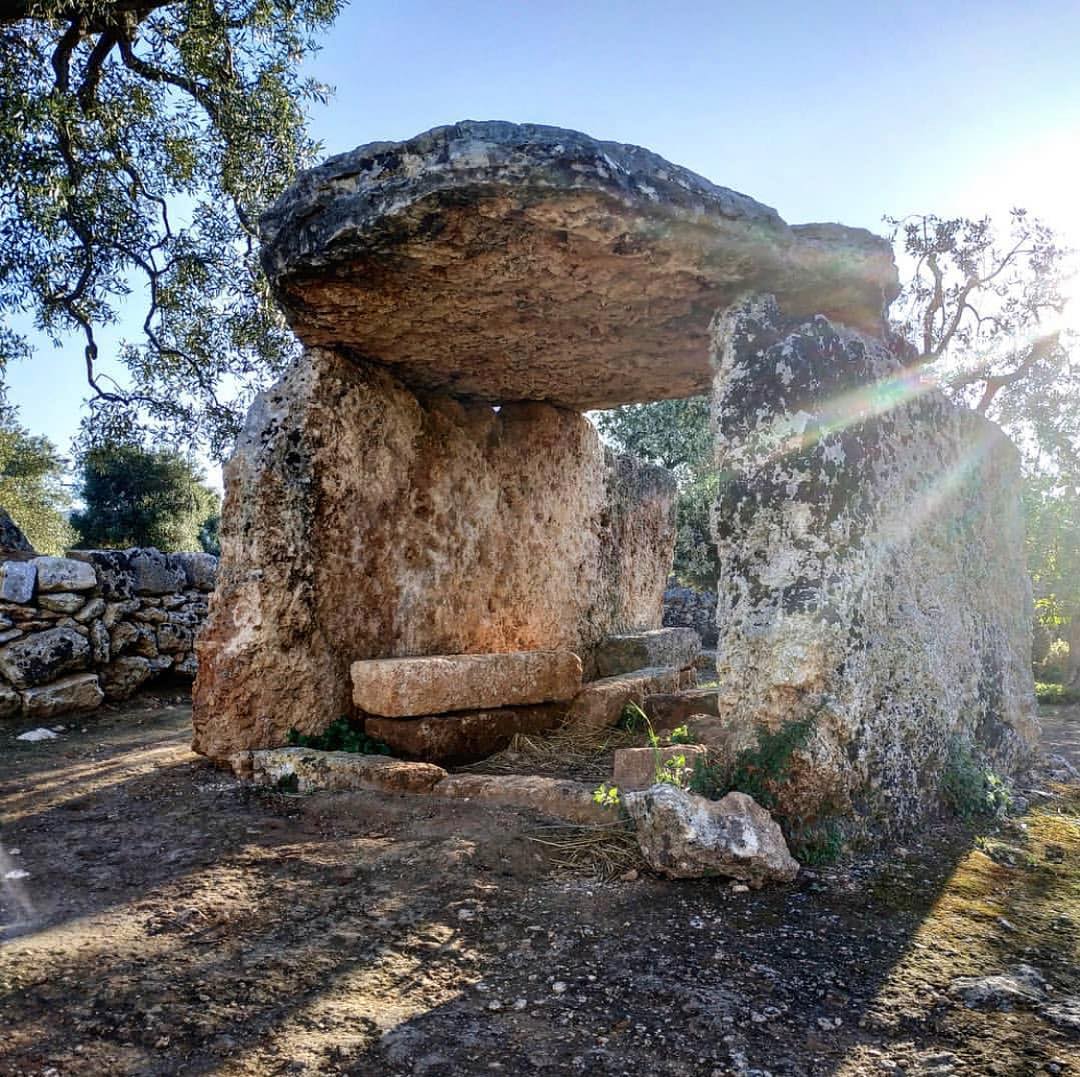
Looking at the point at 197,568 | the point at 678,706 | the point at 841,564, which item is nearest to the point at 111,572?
the point at 197,568

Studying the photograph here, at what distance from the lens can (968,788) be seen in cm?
401

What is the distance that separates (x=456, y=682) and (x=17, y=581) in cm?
475

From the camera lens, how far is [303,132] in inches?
345

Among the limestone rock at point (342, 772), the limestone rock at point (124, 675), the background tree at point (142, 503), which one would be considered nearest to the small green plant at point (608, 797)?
the limestone rock at point (342, 772)

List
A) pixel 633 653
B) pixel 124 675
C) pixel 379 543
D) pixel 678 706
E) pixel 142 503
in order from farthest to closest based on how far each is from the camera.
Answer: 1. pixel 142 503
2. pixel 124 675
3. pixel 633 653
4. pixel 678 706
5. pixel 379 543

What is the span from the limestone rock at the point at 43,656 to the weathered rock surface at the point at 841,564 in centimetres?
625

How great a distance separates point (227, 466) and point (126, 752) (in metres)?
2.41

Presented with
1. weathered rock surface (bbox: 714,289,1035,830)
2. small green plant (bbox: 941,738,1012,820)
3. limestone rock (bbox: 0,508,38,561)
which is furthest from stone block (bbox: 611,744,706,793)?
limestone rock (bbox: 0,508,38,561)

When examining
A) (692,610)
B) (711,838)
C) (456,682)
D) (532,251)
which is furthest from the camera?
(692,610)

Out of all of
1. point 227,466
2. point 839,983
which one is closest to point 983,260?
point 227,466

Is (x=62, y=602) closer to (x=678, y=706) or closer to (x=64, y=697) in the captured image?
(x=64, y=697)

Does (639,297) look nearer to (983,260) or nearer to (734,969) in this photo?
(734,969)

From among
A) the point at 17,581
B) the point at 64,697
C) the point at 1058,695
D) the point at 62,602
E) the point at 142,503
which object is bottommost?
the point at 1058,695

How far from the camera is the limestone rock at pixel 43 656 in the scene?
6.97m
